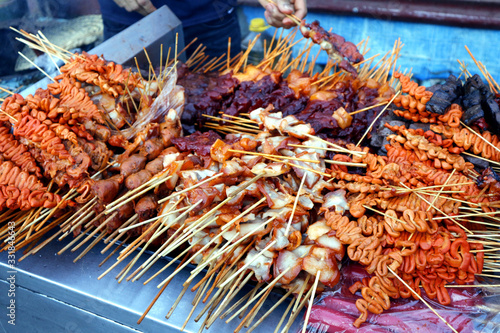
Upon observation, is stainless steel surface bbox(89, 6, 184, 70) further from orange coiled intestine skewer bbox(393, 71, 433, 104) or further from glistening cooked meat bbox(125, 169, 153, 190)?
orange coiled intestine skewer bbox(393, 71, 433, 104)

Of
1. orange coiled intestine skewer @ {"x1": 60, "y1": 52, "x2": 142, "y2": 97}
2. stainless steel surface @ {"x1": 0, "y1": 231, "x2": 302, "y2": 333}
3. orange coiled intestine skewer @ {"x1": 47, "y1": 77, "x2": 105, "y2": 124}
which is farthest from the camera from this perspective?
orange coiled intestine skewer @ {"x1": 60, "y1": 52, "x2": 142, "y2": 97}

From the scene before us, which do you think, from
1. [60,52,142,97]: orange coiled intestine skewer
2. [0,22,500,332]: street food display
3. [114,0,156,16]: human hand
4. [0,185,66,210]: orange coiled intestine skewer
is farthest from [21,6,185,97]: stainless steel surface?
[0,185,66,210]: orange coiled intestine skewer

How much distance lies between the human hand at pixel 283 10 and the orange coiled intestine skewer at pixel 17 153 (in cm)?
228

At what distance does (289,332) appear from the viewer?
183 cm

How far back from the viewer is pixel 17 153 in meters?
2.31

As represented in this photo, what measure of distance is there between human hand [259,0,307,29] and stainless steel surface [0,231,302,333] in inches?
91.7

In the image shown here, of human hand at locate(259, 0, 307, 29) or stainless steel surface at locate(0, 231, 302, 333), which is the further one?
human hand at locate(259, 0, 307, 29)

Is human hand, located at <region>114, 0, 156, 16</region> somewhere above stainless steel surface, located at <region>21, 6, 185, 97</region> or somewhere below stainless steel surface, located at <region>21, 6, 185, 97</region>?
above

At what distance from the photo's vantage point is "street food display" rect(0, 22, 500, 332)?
1.83 meters

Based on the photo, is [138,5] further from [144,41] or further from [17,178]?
[17,178]

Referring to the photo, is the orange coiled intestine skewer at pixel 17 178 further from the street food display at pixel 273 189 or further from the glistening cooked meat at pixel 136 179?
the glistening cooked meat at pixel 136 179

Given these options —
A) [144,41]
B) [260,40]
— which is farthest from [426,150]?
[260,40]

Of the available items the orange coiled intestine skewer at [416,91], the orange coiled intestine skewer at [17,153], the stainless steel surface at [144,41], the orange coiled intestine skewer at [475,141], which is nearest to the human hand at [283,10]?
the stainless steel surface at [144,41]

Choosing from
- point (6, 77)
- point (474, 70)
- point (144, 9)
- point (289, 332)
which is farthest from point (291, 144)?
point (6, 77)
